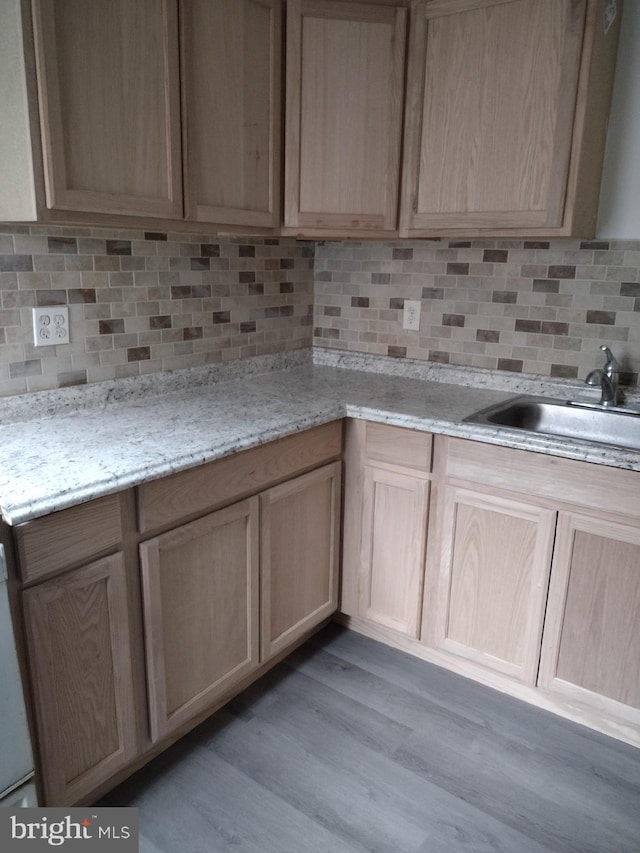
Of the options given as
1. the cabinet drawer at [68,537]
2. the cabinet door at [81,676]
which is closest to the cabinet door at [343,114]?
the cabinet drawer at [68,537]

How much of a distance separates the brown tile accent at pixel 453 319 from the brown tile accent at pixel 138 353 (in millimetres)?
1065

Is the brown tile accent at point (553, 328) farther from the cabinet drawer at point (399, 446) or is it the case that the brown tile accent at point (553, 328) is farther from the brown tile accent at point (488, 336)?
the cabinet drawer at point (399, 446)

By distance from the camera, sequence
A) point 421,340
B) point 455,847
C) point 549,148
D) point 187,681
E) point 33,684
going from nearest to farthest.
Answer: point 33,684 → point 455,847 → point 187,681 → point 549,148 → point 421,340

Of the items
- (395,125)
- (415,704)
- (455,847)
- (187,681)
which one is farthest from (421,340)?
(455,847)

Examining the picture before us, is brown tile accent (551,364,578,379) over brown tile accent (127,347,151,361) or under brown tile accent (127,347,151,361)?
under

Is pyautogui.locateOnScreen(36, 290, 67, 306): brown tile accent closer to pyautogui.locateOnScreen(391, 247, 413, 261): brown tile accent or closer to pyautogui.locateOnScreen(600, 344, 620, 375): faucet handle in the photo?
pyautogui.locateOnScreen(391, 247, 413, 261): brown tile accent

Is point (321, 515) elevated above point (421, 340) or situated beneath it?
situated beneath

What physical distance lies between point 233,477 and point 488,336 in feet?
3.67

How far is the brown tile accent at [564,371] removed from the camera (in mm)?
2104

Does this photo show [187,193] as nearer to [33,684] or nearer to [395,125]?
[395,125]

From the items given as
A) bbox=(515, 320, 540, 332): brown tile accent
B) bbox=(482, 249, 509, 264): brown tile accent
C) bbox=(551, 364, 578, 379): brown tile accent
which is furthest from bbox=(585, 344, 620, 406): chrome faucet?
bbox=(482, 249, 509, 264): brown tile accent

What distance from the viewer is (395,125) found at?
1.98 meters

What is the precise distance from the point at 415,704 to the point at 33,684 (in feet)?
3.74

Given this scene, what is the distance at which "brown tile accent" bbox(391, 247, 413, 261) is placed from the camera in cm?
237
